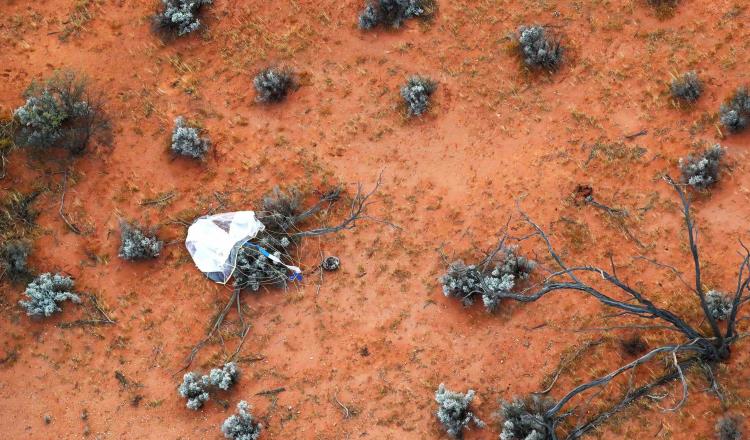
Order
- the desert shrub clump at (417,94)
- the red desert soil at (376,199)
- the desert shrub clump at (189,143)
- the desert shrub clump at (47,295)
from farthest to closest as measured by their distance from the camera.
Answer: the desert shrub clump at (189,143), the desert shrub clump at (417,94), the desert shrub clump at (47,295), the red desert soil at (376,199)

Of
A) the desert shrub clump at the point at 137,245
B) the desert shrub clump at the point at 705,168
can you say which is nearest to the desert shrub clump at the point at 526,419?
the desert shrub clump at the point at 705,168

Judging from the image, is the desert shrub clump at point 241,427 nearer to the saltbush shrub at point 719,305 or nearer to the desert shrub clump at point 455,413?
the desert shrub clump at point 455,413

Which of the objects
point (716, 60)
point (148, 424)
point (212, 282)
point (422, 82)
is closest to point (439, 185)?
point (422, 82)

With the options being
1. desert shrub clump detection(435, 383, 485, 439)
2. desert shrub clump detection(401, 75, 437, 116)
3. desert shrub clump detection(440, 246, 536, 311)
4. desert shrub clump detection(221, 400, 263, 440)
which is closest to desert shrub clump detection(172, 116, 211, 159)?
desert shrub clump detection(401, 75, 437, 116)

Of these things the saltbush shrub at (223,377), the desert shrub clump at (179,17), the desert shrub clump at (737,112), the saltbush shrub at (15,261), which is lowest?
the saltbush shrub at (223,377)

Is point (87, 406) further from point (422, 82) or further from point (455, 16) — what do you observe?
point (455, 16)

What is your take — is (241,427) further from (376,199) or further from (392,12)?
(392,12)
